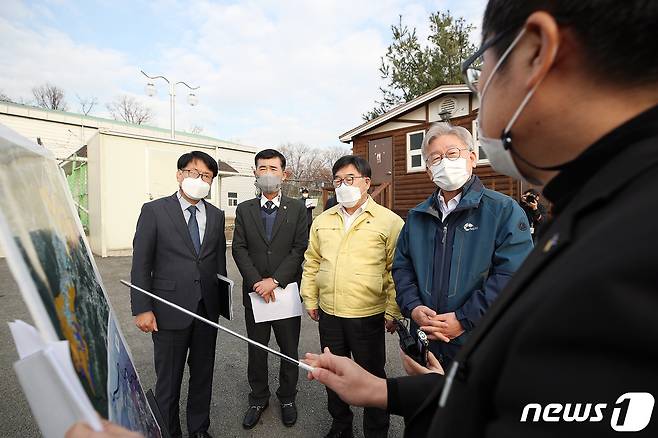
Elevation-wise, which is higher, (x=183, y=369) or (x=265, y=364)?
(x=183, y=369)

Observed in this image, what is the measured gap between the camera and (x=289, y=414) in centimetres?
288

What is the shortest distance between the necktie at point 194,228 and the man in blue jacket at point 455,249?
151 cm

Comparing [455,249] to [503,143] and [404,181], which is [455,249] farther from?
[404,181]

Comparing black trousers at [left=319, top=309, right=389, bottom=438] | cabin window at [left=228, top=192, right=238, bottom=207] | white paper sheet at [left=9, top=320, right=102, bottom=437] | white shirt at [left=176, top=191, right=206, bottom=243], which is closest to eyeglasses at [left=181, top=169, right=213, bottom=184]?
white shirt at [left=176, top=191, right=206, bottom=243]

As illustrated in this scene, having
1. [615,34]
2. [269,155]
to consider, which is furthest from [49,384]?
[269,155]

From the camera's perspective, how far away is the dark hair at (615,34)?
567 millimetres

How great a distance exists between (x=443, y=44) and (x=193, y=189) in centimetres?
1754

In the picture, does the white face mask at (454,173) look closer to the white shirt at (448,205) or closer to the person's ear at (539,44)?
the white shirt at (448,205)

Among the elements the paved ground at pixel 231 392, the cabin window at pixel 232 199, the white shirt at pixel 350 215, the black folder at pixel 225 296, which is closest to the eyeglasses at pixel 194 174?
the black folder at pixel 225 296

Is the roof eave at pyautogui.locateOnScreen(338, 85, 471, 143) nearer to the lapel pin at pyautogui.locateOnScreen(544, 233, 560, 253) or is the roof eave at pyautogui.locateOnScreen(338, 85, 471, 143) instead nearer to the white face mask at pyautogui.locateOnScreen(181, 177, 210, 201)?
the white face mask at pyautogui.locateOnScreen(181, 177, 210, 201)

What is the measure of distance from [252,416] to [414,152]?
10.9 m

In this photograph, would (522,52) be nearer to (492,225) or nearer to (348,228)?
(492,225)

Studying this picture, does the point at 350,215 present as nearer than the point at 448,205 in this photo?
No

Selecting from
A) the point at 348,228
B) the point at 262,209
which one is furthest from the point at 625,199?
the point at 262,209
